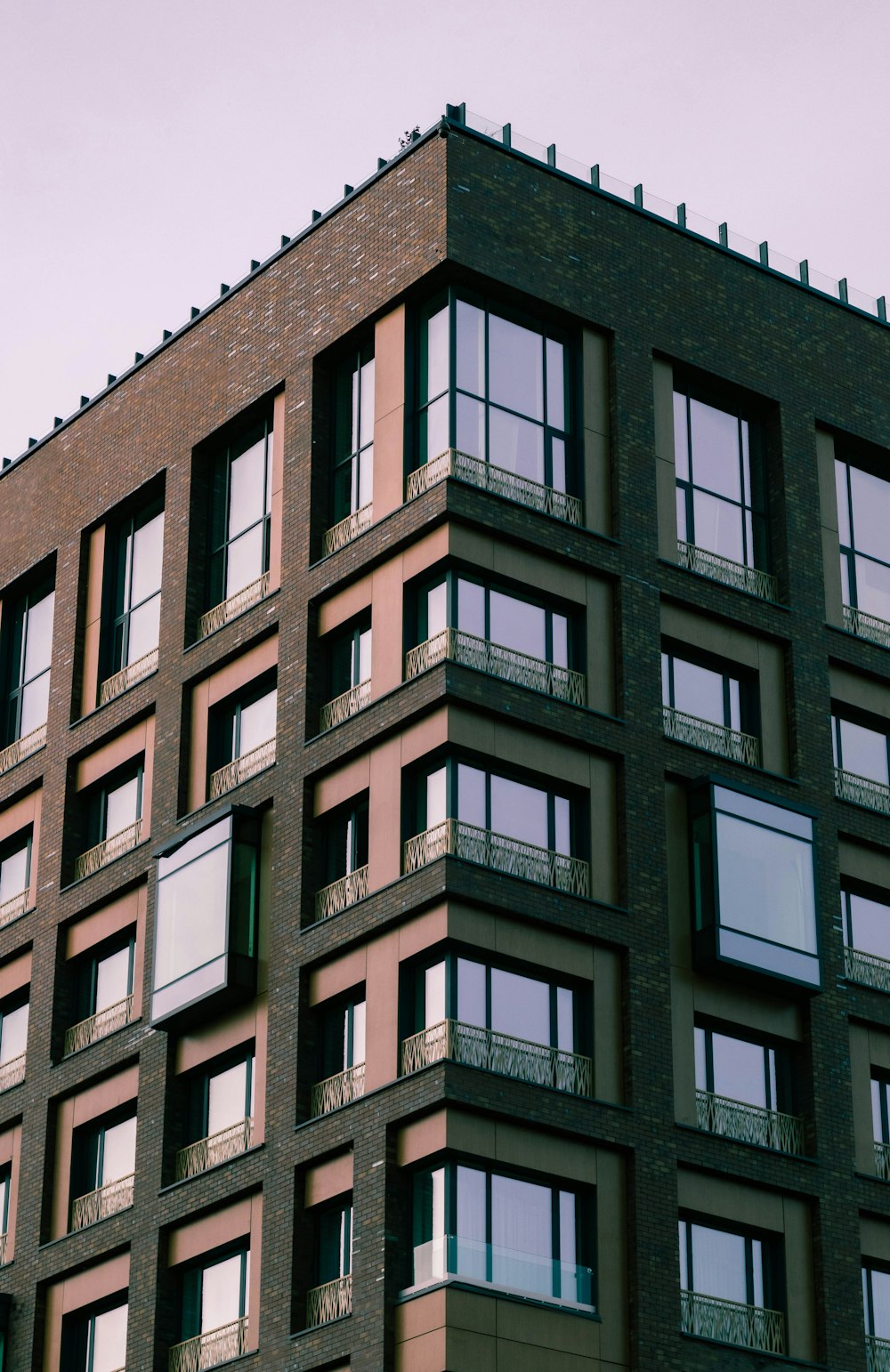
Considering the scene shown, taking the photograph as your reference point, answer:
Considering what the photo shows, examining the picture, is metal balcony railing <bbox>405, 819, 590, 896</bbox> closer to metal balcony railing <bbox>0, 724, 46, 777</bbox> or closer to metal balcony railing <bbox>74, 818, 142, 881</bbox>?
metal balcony railing <bbox>74, 818, 142, 881</bbox>

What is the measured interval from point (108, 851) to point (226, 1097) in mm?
8487

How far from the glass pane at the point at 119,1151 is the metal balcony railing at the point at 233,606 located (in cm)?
1093

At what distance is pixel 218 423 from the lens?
62219mm

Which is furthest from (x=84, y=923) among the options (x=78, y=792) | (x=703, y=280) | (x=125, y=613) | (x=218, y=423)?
(x=703, y=280)

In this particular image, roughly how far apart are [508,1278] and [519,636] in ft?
43.2

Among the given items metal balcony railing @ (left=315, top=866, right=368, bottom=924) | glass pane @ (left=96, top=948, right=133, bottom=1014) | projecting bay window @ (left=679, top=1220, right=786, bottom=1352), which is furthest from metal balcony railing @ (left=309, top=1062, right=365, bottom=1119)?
glass pane @ (left=96, top=948, right=133, bottom=1014)

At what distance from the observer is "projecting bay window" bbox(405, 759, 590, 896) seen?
5216cm

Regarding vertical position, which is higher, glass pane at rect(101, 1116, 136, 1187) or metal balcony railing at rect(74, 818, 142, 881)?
metal balcony railing at rect(74, 818, 142, 881)

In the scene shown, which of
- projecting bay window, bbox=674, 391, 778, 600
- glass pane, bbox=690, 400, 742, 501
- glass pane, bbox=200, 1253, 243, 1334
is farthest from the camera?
glass pane, bbox=690, 400, 742, 501

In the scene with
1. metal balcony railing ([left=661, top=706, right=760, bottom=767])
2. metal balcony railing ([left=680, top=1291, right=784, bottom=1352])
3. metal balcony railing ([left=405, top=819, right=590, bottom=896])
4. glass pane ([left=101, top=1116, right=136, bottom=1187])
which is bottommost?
metal balcony railing ([left=680, top=1291, right=784, bottom=1352])

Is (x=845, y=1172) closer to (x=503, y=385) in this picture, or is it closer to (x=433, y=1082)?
(x=433, y=1082)

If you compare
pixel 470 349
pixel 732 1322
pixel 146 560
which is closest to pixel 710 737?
pixel 470 349

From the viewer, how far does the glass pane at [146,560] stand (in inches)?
2522

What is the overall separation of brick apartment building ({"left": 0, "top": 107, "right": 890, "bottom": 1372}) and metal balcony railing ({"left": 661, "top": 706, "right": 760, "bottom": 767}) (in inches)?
5.7
